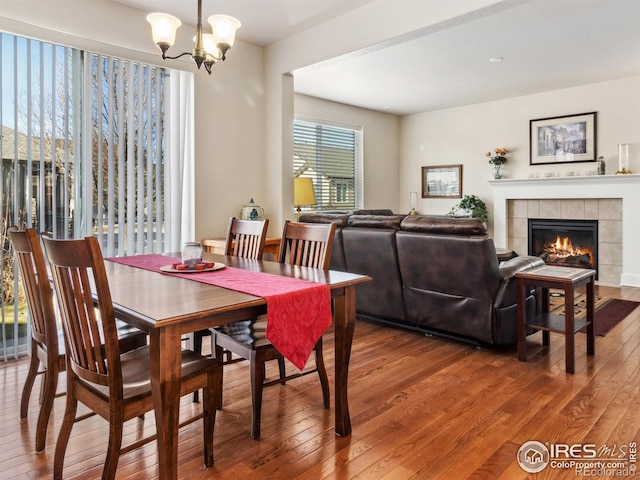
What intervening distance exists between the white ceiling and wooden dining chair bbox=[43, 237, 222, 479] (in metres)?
2.82

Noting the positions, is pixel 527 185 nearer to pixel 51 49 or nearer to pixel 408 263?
pixel 408 263

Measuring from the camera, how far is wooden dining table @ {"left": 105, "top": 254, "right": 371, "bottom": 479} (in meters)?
1.43

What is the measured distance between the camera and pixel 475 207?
22.9 ft

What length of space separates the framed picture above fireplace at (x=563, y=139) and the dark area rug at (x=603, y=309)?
2.18 metres

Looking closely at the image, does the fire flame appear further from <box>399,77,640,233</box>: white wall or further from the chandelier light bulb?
the chandelier light bulb

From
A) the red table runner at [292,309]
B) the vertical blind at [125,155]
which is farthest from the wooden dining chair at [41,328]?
the vertical blind at [125,155]

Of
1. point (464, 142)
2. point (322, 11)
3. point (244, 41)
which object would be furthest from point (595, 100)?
point (244, 41)

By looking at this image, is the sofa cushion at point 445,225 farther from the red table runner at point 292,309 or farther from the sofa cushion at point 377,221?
the red table runner at point 292,309

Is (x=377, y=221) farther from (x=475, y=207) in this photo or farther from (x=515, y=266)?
(x=475, y=207)

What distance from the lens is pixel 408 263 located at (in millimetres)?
3445

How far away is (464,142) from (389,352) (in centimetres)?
508

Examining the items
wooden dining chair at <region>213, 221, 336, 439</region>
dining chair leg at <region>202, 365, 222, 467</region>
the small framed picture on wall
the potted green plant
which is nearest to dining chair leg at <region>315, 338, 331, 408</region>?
wooden dining chair at <region>213, 221, 336, 439</region>

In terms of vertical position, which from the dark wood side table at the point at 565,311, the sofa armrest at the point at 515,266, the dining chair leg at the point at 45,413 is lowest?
the dining chair leg at the point at 45,413

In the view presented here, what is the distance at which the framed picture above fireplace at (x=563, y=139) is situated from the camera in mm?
6004
